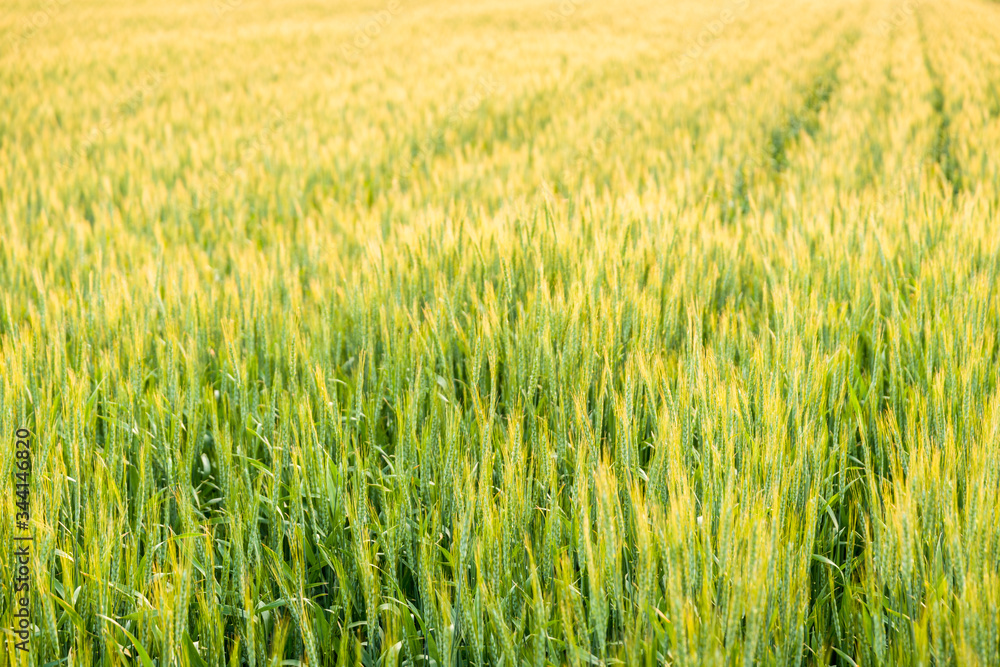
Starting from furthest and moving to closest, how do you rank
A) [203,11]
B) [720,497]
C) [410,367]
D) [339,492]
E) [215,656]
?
[203,11]
[410,367]
[339,492]
[720,497]
[215,656]

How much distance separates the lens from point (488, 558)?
2.52 ft

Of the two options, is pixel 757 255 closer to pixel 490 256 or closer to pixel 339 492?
pixel 490 256

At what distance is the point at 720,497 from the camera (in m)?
0.85

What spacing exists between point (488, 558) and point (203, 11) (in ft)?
58.8

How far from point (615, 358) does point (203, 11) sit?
17.5m

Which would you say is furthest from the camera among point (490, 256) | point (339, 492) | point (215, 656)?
point (490, 256)

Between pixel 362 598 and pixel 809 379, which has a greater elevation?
pixel 809 379

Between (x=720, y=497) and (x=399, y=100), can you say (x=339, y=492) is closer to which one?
(x=720, y=497)

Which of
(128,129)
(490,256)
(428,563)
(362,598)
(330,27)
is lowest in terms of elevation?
(362,598)

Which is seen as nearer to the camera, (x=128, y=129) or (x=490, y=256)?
(x=490, y=256)

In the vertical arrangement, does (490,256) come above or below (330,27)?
below

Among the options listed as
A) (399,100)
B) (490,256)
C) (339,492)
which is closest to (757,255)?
(490,256)

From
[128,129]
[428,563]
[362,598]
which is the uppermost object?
[128,129]

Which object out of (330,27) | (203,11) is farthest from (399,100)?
(203,11)
